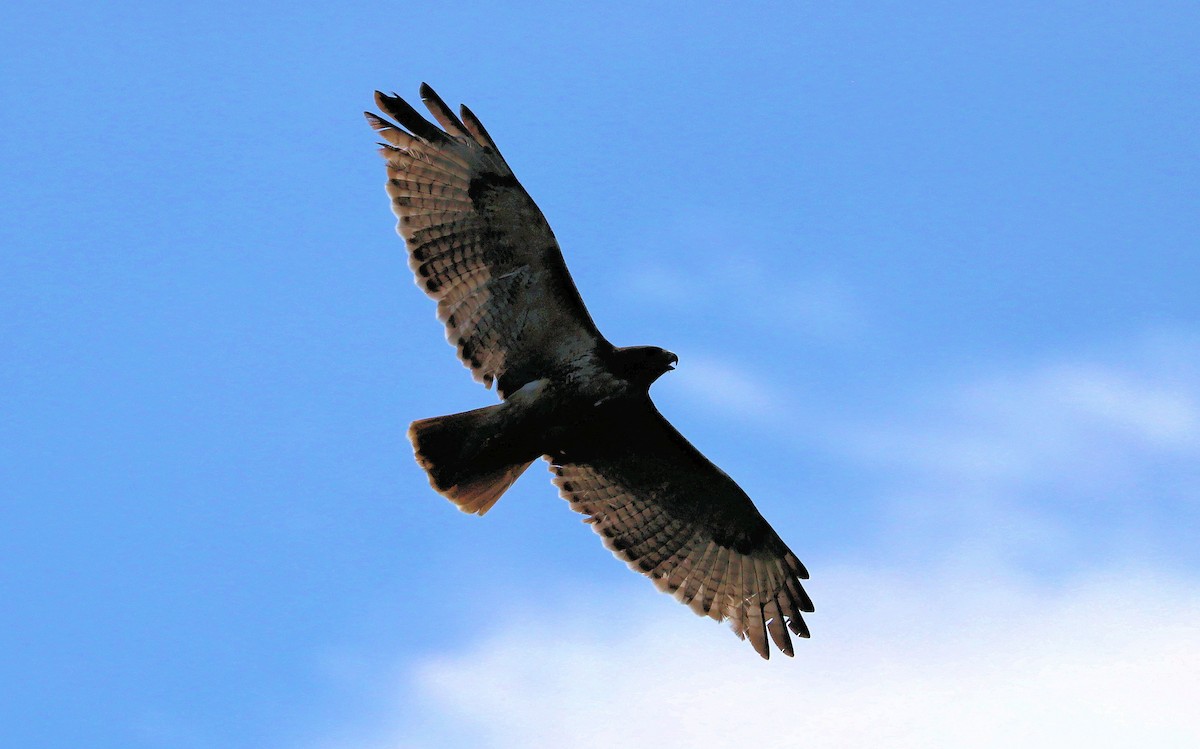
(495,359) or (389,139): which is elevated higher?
(389,139)

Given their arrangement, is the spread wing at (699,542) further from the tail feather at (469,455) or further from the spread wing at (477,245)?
the spread wing at (477,245)

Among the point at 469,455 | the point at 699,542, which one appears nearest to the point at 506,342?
the point at 469,455

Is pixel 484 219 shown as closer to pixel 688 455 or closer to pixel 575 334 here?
pixel 575 334

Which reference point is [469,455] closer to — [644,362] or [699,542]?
[644,362]

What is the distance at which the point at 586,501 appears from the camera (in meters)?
11.8

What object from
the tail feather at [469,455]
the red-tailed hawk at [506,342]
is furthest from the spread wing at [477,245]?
the tail feather at [469,455]

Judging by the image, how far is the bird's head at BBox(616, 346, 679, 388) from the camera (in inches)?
414

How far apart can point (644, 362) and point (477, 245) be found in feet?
4.82

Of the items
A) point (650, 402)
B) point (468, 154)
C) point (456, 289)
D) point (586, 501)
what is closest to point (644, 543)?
point (586, 501)

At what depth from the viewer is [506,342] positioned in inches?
424

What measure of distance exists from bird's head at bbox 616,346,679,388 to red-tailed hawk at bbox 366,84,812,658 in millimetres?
10

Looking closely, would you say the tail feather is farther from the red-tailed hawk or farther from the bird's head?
the bird's head

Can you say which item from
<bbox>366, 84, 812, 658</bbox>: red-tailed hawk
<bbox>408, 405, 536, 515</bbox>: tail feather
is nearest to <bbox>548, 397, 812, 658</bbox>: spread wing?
<bbox>366, 84, 812, 658</bbox>: red-tailed hawk

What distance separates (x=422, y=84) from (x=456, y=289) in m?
1.48
